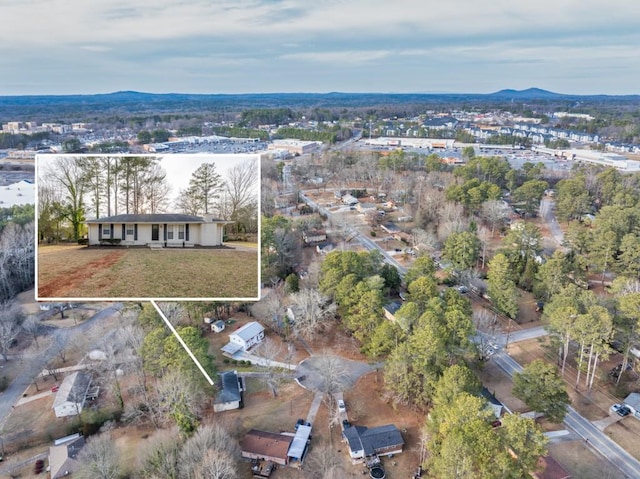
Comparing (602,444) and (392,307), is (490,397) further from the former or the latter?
(392,307)

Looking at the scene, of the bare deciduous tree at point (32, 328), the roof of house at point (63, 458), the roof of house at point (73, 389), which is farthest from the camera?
the bare deciduous tree at point (32, 328)

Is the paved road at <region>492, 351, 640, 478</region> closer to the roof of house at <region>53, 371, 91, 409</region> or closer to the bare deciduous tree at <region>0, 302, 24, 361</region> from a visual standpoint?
the roof of house at <region>53, 371, 91, 409</region>

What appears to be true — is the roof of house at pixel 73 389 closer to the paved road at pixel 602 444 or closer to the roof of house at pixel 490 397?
the roof of house at pixel 490 397

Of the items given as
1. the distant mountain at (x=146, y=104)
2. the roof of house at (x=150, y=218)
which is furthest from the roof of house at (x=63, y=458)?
the distant mountain at (x=146, y=104)

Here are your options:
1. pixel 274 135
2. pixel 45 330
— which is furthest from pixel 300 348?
pixel 274 135

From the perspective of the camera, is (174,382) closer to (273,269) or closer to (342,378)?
(342,378)

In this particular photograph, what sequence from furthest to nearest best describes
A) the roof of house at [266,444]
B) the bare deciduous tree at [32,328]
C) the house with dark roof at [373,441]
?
1. the bare deciduous tree at [32,328]
2. the house with dark roof at [373,441]
3. the roof of house at [266,444]

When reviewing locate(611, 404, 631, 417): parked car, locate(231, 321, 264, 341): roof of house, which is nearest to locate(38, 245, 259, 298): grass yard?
locate(231, 321, 264, 341): roof of house
